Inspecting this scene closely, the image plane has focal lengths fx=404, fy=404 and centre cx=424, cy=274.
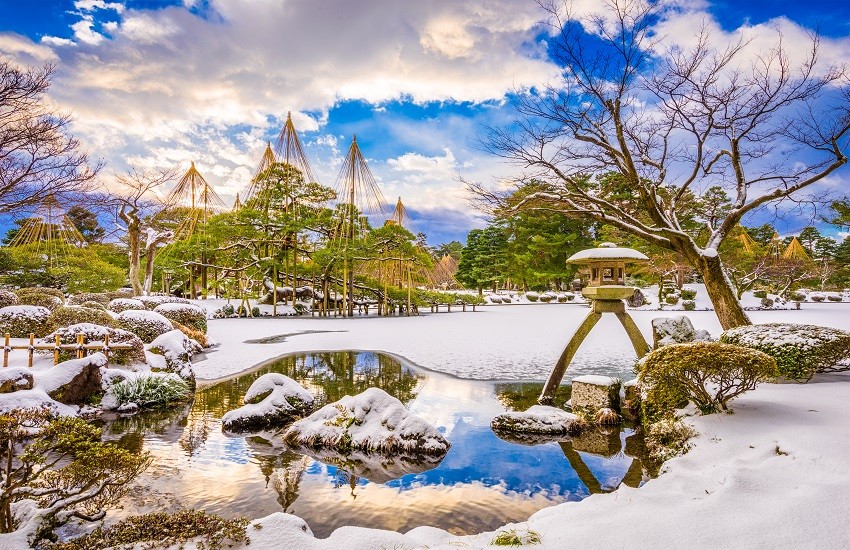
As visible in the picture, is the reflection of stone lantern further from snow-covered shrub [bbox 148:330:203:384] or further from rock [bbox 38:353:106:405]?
rock [bbox 38:353:106:405]

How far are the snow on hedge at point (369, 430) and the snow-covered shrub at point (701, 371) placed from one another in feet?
9.16

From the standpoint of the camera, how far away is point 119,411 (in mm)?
6918

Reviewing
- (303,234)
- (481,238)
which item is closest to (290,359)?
(303,234)

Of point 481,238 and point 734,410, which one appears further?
point 481,238

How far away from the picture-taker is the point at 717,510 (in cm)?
286

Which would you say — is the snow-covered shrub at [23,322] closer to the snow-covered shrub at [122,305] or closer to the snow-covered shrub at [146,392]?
the snow-covered shrub at [122,305]

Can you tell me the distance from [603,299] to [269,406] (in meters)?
5.78

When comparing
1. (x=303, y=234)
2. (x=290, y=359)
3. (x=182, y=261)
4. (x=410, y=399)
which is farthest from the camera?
(x=303, y=234)

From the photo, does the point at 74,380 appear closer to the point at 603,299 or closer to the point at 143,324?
the point at 143,324

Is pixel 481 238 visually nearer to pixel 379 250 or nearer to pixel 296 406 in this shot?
pixel 379 250

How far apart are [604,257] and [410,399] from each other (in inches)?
171

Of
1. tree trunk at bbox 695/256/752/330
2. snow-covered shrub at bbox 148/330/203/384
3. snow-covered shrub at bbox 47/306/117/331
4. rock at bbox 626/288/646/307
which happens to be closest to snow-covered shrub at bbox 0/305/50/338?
snow-covered shrub at bbox 47/306/117/331

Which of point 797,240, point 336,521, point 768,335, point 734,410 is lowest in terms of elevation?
point 336,521

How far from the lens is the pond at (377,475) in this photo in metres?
3.89
